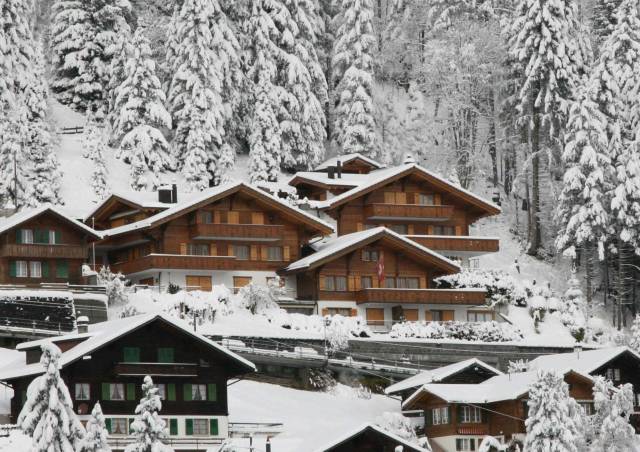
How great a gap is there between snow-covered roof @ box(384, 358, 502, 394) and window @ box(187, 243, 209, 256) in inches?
699

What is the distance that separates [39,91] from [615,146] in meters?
34.5

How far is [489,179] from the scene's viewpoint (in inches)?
4289

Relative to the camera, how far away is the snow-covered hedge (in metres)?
77.6

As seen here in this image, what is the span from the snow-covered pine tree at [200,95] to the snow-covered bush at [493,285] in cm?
1787

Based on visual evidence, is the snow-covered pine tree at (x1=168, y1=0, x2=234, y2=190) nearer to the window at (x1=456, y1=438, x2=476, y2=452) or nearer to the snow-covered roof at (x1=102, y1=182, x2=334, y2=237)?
the snow-covered roof at (x1=102, y1=182, x2=334, y2=237)

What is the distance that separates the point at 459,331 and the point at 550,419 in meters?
24.3

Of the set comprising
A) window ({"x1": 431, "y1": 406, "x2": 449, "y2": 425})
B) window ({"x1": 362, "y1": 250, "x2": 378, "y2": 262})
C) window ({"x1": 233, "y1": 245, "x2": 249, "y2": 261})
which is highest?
window ({"x1": 233, "y1": 245, "x2": 249, "y2": 261})

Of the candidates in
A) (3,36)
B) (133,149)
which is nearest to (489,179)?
(133,149)

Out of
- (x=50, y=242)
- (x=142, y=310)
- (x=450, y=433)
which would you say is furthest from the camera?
(x=50, y=242)

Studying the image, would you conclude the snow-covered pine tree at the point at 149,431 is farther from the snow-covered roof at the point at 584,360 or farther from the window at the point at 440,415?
the snow-covered roof at the point at 584,360

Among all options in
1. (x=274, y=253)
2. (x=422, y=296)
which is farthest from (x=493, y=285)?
(x=274, y=253)

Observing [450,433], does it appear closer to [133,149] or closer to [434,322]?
[434,322]

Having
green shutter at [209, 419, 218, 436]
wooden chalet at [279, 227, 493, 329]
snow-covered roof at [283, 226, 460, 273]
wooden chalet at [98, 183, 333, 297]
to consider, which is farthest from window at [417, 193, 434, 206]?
green shutter at [209, 419, 218, 436]

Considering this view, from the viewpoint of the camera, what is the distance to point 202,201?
82.6 m
